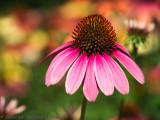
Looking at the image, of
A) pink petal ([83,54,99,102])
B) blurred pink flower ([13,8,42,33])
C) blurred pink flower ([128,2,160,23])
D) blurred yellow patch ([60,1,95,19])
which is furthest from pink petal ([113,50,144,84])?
blurred pink flower ([13,8,42,33])

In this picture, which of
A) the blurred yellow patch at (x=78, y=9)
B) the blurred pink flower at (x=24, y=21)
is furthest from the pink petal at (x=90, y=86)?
the blurred pink flower at (x=24, y=21)

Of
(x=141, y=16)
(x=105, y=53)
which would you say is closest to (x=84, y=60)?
(x=105, y=53)

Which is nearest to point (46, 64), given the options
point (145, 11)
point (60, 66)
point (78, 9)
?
point (78, 9)

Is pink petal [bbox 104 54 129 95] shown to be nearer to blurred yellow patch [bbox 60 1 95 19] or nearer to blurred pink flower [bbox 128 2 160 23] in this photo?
blurred pink flower [bbox 128 2 160 23]

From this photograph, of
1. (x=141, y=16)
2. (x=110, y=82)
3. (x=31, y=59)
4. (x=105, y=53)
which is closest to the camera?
(x=110, y=82)

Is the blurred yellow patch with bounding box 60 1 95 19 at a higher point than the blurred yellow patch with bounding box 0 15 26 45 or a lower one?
higher

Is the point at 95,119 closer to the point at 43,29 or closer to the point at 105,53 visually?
the point at 105,53

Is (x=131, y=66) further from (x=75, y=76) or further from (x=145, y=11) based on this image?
(x=145, y=11)
